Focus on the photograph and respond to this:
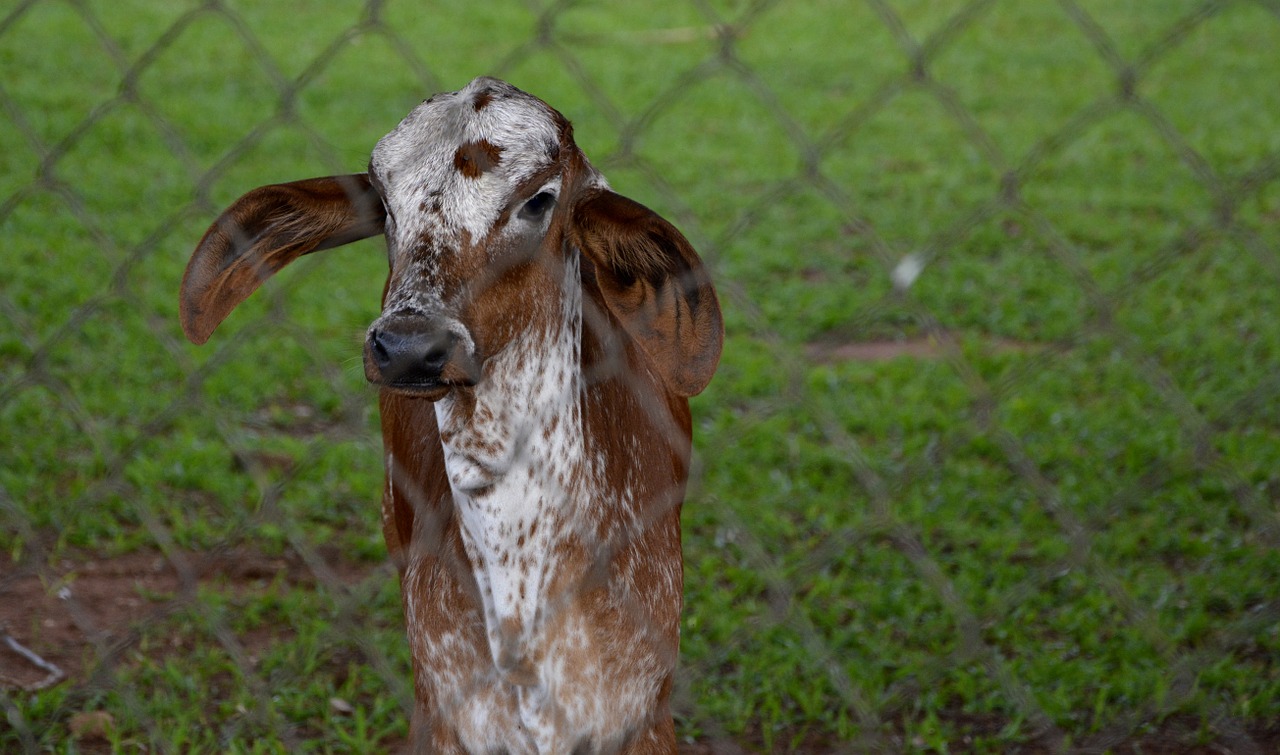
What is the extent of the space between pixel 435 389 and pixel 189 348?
3383 mm

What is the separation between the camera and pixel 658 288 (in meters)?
1.74

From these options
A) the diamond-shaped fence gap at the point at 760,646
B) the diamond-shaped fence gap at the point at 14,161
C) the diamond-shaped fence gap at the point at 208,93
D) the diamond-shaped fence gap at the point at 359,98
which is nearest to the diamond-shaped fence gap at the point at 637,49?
the diamond-shaped fence gap at the point at 359,98

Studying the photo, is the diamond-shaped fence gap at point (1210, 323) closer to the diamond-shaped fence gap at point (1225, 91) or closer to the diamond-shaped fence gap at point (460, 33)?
the diamond-shaped fence gap at point (1225, 91)

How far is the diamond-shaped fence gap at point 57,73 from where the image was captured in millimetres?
7039

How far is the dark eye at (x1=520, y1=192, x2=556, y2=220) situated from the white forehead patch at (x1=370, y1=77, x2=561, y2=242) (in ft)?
0.12

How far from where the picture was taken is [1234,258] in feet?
18.4

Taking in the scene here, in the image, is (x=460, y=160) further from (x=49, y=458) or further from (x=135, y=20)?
(x=135, y=20)

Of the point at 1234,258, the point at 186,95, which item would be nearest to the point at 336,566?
the point at 1234,258

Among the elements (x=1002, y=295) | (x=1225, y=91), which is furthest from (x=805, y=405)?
(x=1225, y=91)

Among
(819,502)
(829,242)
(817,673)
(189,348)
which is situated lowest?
(817,673)

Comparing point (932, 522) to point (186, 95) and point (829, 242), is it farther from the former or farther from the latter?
point (186, 95)

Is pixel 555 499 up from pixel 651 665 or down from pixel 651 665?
up

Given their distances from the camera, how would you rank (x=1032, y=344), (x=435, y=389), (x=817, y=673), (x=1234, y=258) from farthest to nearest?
1. (x=1234, y=258)
2. (x=1032, y=344)
3. (x=817, y=673)
4. (x=435, y=389)

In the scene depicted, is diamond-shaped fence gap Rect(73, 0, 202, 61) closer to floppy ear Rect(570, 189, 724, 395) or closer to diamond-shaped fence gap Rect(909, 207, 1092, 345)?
diamond-shaped fence gap Rect(909, 207, 1092, 345)
